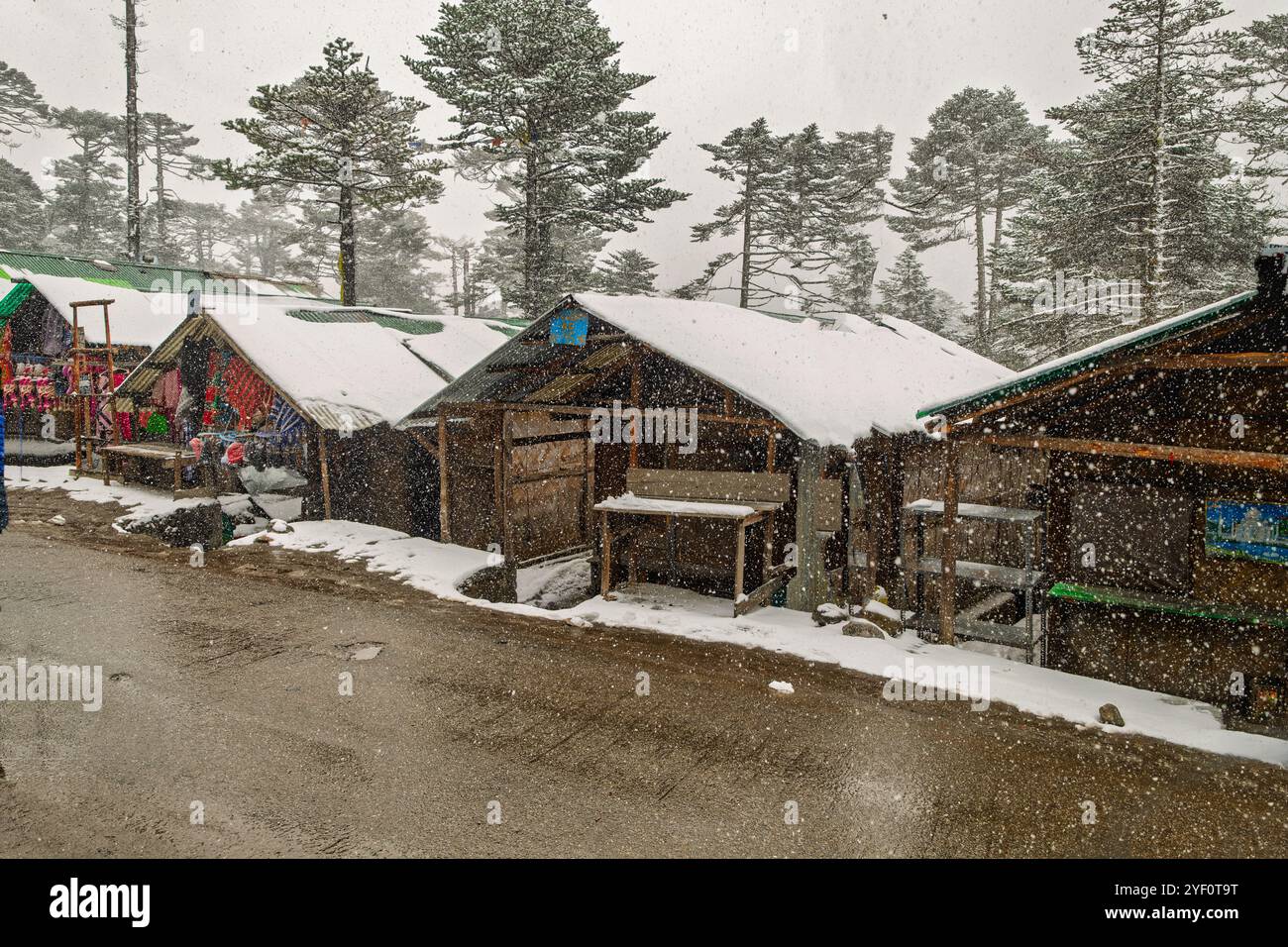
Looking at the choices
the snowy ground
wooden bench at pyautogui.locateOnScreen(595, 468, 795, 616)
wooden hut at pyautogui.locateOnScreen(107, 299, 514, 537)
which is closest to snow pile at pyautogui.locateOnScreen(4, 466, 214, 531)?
the snowy ground

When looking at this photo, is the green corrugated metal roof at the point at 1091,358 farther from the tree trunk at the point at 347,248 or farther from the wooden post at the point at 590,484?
the tree trunk at the point at 347,248

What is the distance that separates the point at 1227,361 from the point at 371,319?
22370 mm

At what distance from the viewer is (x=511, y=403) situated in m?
13.3

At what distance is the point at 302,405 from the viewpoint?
1593cm

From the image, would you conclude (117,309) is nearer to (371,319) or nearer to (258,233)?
(371,319)

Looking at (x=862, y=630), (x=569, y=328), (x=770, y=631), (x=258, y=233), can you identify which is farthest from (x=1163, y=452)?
(x=258, y=233)

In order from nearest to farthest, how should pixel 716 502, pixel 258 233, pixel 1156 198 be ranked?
1. pixel 716 502
2. pixel 1156 198
3. pixel 258 233

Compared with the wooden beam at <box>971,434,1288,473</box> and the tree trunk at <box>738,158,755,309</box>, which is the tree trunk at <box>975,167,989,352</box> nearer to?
the tree trunk at <box>738,158,755,309</box>

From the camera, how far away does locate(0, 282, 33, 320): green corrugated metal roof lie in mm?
24250

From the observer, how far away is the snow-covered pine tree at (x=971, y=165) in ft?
118

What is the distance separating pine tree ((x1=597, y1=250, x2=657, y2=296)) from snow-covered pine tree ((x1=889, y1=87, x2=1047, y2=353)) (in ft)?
43.6
